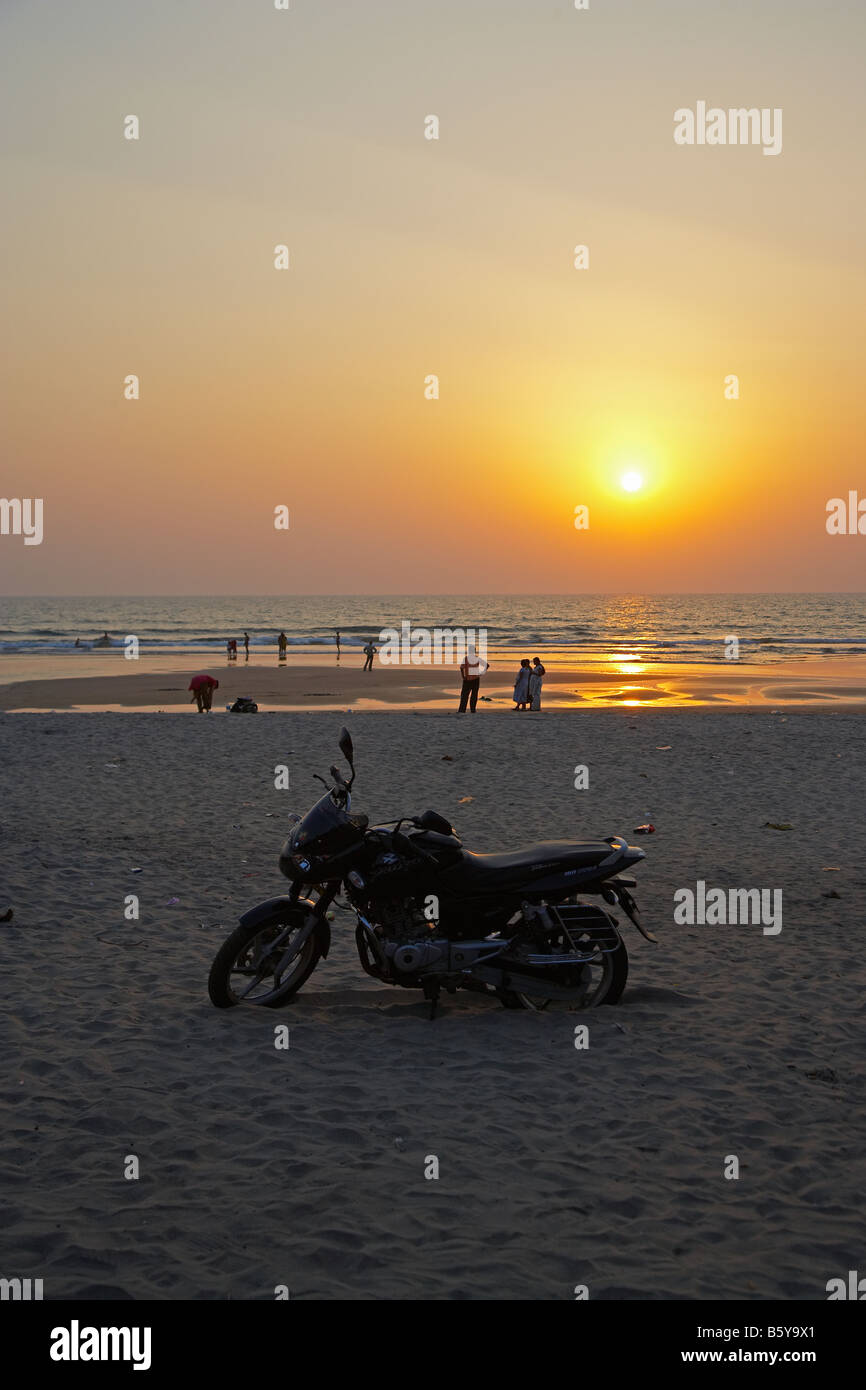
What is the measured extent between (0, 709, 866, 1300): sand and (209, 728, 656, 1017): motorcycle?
27 cm

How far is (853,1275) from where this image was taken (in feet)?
13.3

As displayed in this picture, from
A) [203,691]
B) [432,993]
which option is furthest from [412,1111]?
[203,691]

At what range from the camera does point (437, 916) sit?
21.5ft

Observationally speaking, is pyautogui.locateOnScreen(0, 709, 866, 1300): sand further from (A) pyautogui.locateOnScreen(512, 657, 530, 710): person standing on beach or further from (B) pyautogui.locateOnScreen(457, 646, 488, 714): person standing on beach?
(A) pyautogui.locateOnScreen(512, 657, 530, 710): person standing on beach

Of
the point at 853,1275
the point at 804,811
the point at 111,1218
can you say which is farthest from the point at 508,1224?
the point at 804,811

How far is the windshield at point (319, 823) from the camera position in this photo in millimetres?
6488

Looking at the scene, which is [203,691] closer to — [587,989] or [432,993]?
[432,993]

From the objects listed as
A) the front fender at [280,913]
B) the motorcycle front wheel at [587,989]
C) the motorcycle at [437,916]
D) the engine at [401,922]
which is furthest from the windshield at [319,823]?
the motorcycle front wheel at [587,989]

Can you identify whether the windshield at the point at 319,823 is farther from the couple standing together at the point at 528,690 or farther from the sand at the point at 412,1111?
the couple standing together at the point at 528,690

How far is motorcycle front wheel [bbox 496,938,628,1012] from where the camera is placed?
6727mm

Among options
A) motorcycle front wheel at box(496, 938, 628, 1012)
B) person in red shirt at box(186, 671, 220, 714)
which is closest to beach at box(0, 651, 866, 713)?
person in red shirt at box(186, 671, 220, 714)

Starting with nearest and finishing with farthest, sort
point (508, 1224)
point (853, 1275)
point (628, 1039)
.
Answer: point (853, 1275), point (508, 1224), point (628, 1039)
